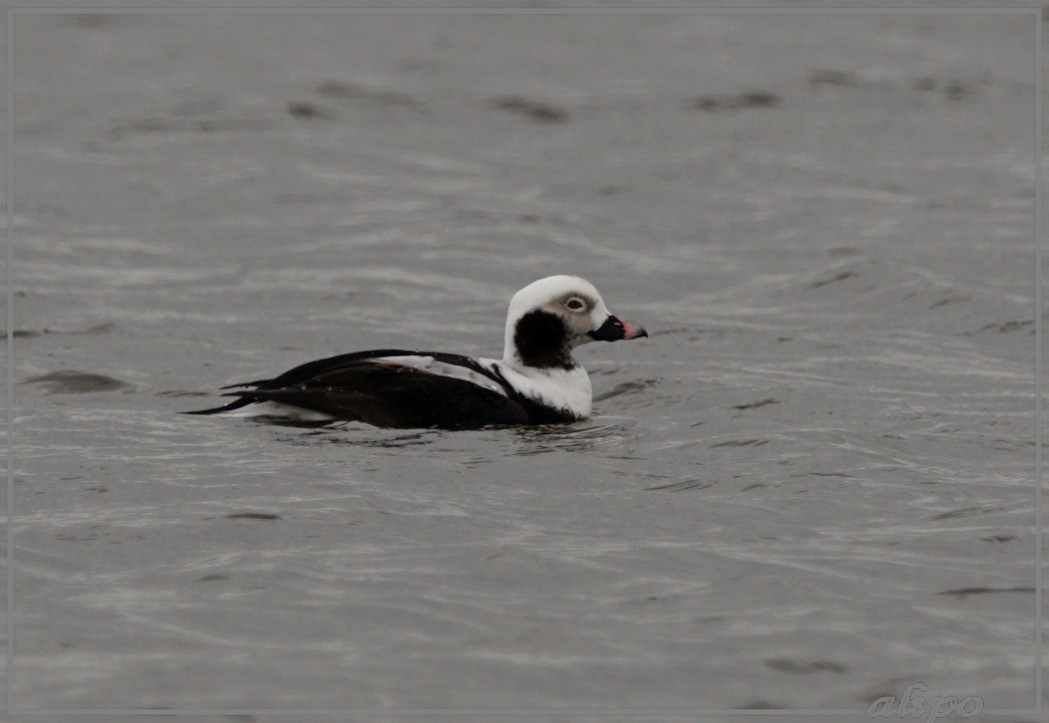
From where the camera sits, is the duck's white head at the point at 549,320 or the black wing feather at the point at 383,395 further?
the duck's white head at the point at 549,320

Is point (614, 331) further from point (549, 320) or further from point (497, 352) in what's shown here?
point (497, 352)

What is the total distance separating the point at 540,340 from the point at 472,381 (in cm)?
83

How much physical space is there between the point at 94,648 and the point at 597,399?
221 inches

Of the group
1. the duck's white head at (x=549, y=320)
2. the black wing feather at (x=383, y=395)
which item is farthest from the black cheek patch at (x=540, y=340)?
the black wing feather at (x=383, y=395)

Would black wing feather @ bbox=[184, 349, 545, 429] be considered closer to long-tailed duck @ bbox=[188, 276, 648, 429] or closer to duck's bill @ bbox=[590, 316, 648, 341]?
long-tailed duck @ bbox=[188, 276, 648, 429]

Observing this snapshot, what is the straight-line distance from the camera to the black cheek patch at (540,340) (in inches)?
421

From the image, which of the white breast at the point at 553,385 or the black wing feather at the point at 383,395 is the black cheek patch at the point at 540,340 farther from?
the black wing feather at the point at 383,395

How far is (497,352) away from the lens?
42.7 ft

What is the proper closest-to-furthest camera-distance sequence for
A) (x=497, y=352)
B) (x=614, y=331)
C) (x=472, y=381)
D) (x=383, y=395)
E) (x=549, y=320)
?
(x=383, y=395) → (x=472, y=381) → (x=549, y=320) → (x=614, y=331) → (x=497, y=352)

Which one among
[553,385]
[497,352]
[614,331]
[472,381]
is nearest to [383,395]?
[472,381]

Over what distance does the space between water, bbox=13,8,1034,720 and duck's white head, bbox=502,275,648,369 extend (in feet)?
1.67

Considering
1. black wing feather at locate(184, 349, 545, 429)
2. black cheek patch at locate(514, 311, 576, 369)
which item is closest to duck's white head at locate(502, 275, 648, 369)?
black cheek patch at locate(514, 311, 576, 369)

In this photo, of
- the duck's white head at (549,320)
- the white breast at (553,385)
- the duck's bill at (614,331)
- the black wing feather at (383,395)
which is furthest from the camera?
the duck's bill at (614,331)

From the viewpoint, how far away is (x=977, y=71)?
21375 mm
